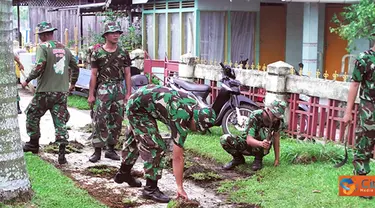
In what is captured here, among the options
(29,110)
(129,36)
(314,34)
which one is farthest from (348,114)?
(129,36)

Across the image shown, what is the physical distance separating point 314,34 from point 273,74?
3.08 meters

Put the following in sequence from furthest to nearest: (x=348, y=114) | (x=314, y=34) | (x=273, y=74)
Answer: (x=314, y=34) < (x=273, y=74) < (x=348, y=114)

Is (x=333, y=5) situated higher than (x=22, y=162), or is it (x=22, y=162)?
(x=333, y=5)

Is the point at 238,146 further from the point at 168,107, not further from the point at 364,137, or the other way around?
the point at 168,107

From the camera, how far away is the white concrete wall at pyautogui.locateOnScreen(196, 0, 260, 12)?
12.9 metres

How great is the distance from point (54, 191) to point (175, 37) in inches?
356

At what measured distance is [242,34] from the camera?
13.7 meters

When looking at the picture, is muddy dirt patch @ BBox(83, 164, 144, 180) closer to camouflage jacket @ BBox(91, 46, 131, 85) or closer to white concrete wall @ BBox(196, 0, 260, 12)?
camouflage jacket @ BBox(91, 46, 131, 85)

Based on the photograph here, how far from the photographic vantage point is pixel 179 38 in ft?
45.4

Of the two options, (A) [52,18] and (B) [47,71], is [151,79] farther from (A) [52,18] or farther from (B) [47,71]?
(A) [52,18]

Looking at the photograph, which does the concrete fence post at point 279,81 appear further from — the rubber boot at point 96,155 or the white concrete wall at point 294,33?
the white concrete wall at point 294,33

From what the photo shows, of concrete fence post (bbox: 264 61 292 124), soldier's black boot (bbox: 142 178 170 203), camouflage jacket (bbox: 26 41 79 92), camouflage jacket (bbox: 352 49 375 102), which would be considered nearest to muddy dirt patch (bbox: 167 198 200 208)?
soldier's black boot (bbox: 142 178 170 203)

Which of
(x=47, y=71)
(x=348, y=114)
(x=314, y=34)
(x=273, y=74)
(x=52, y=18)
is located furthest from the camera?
(x=52, y=18)

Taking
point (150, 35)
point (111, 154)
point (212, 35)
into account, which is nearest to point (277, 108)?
point (111, 154)
